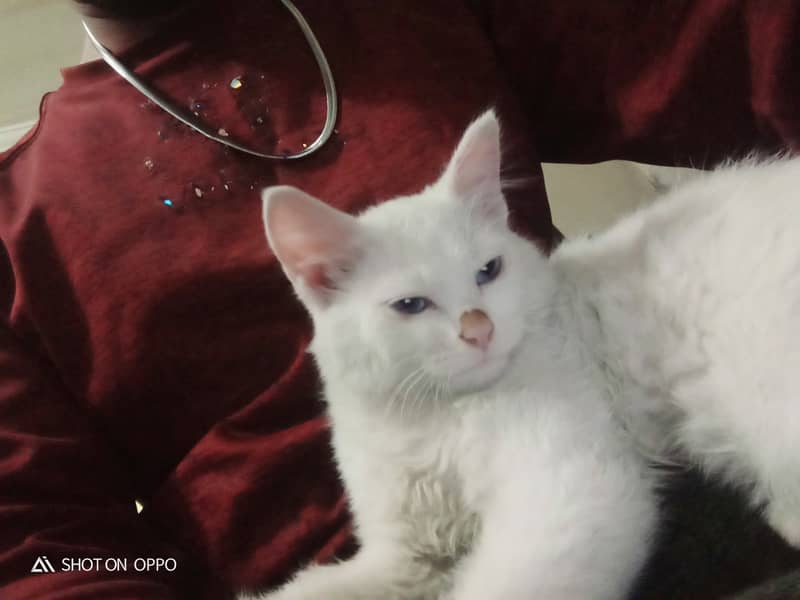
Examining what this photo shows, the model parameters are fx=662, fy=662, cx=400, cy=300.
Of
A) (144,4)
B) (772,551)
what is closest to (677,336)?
(772,551)

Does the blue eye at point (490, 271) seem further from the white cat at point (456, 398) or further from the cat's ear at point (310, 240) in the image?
the cat's ear at point (310, 240)

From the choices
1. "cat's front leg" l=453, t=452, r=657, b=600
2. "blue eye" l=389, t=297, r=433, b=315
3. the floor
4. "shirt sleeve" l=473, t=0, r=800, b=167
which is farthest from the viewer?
the floor

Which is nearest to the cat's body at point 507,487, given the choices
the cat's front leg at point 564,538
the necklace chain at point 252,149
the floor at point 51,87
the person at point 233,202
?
the cat's front leg at point 564,538

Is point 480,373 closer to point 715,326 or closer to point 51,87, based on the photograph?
point 715,326

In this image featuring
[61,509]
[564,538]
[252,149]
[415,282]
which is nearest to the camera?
[564,538]

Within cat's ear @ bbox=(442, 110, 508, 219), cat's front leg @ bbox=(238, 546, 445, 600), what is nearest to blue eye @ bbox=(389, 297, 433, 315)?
cat's ear @ bbox=(442, 110, 508, 219)

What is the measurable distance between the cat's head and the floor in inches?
36.1

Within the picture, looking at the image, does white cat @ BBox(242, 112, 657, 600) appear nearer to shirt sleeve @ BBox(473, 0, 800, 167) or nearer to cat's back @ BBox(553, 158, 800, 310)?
cat's back @ BBox(553, 158, 800, 310)

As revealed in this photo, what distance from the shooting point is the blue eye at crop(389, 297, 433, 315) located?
2.13 feet

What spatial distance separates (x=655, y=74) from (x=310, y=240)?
19.5 inches

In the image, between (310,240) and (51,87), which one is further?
(51,87)

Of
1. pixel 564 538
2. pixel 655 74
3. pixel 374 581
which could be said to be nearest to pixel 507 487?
pixel 564 538

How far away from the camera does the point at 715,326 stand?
0.68 meters

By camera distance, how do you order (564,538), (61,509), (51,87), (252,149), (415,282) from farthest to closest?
(51,87) → (252,149) → (61,509) → (415,282) → (564,538)
